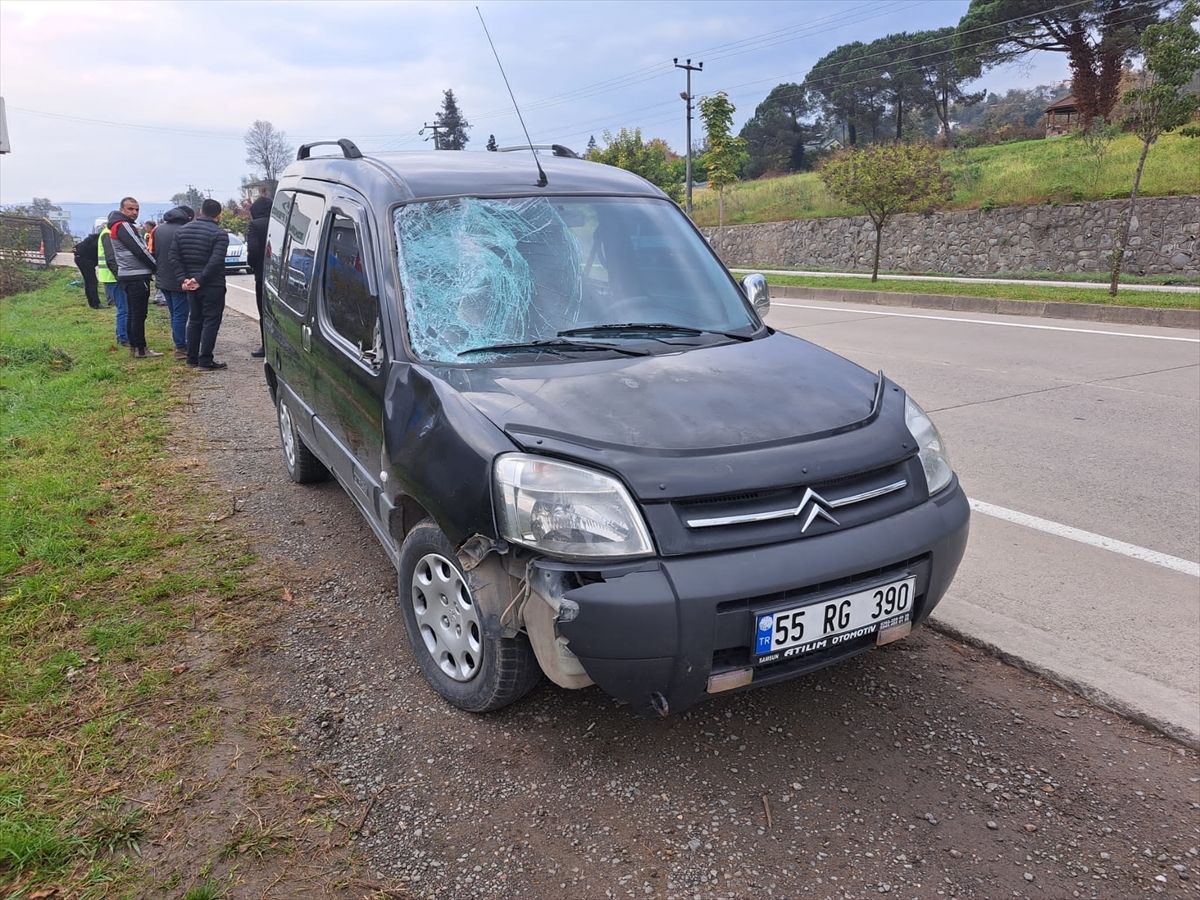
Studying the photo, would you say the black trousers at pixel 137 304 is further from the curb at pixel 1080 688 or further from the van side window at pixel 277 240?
the curb at pixel 1080 688

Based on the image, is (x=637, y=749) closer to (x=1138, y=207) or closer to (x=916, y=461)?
(x=916, y=461)

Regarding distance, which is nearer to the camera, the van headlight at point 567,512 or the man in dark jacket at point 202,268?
the van headlight at point 567,512

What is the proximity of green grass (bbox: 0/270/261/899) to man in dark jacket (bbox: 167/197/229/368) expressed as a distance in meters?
2.14

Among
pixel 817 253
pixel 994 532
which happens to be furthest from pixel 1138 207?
pixel 994 532

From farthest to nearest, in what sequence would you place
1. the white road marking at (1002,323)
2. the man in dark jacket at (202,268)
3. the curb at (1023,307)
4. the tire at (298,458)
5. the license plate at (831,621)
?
the curb at (1023,307)
the white road marking at (1002,323)
the man in dark jacket at (202,268)
the tire at (298,458)
the license plate at (831,621)

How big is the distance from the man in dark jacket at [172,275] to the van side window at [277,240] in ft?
14.3

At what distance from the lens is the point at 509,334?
3.12 m

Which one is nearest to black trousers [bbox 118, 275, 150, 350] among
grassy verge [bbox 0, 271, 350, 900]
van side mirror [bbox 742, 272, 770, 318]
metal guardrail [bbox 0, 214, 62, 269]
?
grassy verge [bbox 0, 271, 350, 900]

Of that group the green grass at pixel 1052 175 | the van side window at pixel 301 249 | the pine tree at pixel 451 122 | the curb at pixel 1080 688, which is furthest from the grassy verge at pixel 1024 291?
the pine tree at pixel 451 122

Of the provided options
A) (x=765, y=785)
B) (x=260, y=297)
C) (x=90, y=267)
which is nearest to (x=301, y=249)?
(x=260, y=297)

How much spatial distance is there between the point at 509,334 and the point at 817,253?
99.9 feet

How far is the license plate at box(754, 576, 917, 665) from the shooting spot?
234 cm

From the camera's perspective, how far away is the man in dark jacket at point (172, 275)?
8.98m

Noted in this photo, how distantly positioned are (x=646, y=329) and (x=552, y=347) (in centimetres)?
43
